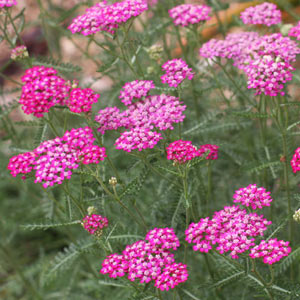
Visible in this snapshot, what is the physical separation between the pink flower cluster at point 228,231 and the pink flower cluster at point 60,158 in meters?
0.71

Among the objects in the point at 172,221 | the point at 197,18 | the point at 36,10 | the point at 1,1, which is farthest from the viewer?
the point at 36,10

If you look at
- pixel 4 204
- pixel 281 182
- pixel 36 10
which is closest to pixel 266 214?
pixel 281 182

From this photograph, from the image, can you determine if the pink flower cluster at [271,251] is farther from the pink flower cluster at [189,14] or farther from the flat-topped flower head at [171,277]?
the pink flower cluster at [189,14]

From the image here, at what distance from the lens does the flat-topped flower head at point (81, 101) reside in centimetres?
313

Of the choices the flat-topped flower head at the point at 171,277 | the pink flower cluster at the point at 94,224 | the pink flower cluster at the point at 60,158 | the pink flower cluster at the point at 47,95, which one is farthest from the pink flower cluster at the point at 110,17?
the flat-topped flower head at the point at 171,277

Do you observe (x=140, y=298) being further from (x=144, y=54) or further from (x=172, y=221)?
(x=144, y=54)

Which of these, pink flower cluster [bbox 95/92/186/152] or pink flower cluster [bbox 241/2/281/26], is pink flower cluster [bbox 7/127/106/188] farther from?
pink flower cluster [bbox 241/2/281/26]

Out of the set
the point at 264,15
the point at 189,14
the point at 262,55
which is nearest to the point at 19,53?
the point at 189,14

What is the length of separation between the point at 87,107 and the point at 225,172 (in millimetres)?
2278

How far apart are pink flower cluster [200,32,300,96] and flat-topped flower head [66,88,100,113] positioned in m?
0.99

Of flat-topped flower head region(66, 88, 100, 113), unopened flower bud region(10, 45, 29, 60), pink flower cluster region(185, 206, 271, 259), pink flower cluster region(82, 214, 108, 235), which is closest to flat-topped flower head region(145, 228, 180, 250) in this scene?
pink flower cluster region(185, 206, 271, 259)

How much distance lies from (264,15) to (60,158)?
2.04 m

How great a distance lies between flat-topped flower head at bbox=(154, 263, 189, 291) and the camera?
2.60 m

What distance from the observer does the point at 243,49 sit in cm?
375
